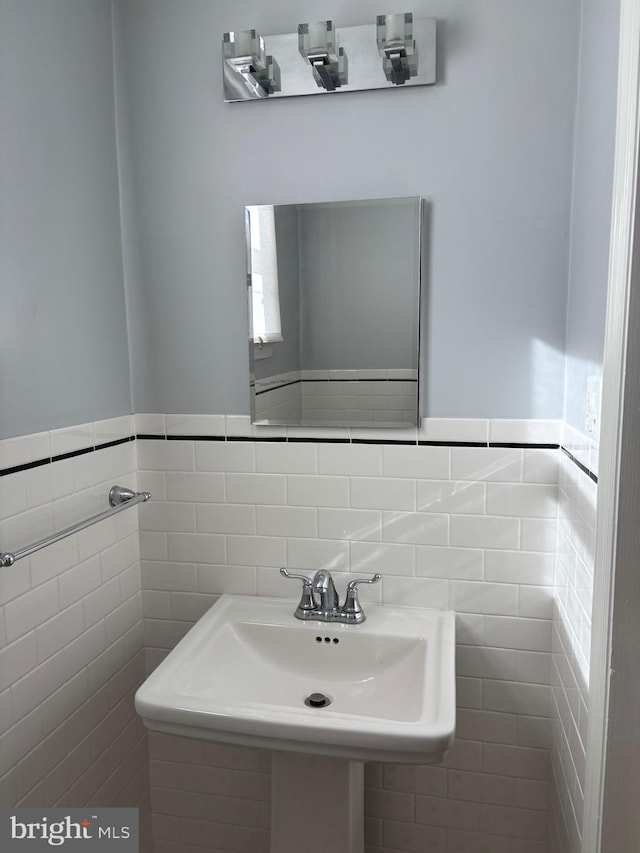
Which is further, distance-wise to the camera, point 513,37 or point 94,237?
point 94,237

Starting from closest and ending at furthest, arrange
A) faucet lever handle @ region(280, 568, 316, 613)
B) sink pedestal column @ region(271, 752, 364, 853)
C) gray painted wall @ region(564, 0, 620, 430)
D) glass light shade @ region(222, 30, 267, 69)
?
gray painted wall @ region(564, 0, 620, 430), sink pedestal column @ region(271, 752, 364, 853), glass light shade @ region(222, 30, 267, 69), faucet lever handle @ region(280, 568, 316, 613)

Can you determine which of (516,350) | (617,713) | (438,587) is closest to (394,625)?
(438,587)

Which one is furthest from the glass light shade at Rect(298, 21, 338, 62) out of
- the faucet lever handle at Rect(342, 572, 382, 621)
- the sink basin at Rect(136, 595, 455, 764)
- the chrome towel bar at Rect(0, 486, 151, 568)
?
the sink basin at Rect(136, 595, 455, 764)

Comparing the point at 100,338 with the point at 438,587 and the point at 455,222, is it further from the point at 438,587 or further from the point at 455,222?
the point at 438,587

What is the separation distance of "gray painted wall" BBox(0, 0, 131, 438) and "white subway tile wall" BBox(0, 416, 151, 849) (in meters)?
0.10

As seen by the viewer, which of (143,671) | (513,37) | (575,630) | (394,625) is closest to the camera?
(575,630)

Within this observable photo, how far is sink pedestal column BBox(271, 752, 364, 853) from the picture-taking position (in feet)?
4.87

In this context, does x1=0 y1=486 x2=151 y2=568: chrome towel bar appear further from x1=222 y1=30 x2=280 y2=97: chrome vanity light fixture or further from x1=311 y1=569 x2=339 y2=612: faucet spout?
x1=222 y1=30 x2=280 y2=97: chrome vanity light fixture

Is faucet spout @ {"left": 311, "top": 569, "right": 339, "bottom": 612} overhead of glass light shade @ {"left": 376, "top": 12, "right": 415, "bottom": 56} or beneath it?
beneath

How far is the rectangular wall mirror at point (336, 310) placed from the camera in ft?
5.45

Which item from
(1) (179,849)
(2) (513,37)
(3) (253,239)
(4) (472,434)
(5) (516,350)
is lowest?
(1) (179,849)

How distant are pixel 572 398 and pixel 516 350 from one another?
0.20 m

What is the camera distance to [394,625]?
65.4 inches

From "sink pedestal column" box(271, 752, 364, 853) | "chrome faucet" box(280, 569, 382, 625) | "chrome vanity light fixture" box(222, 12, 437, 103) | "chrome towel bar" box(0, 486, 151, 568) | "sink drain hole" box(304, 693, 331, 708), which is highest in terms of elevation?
"chrome vanity light fixture" box(222, 12, 437, 103)
